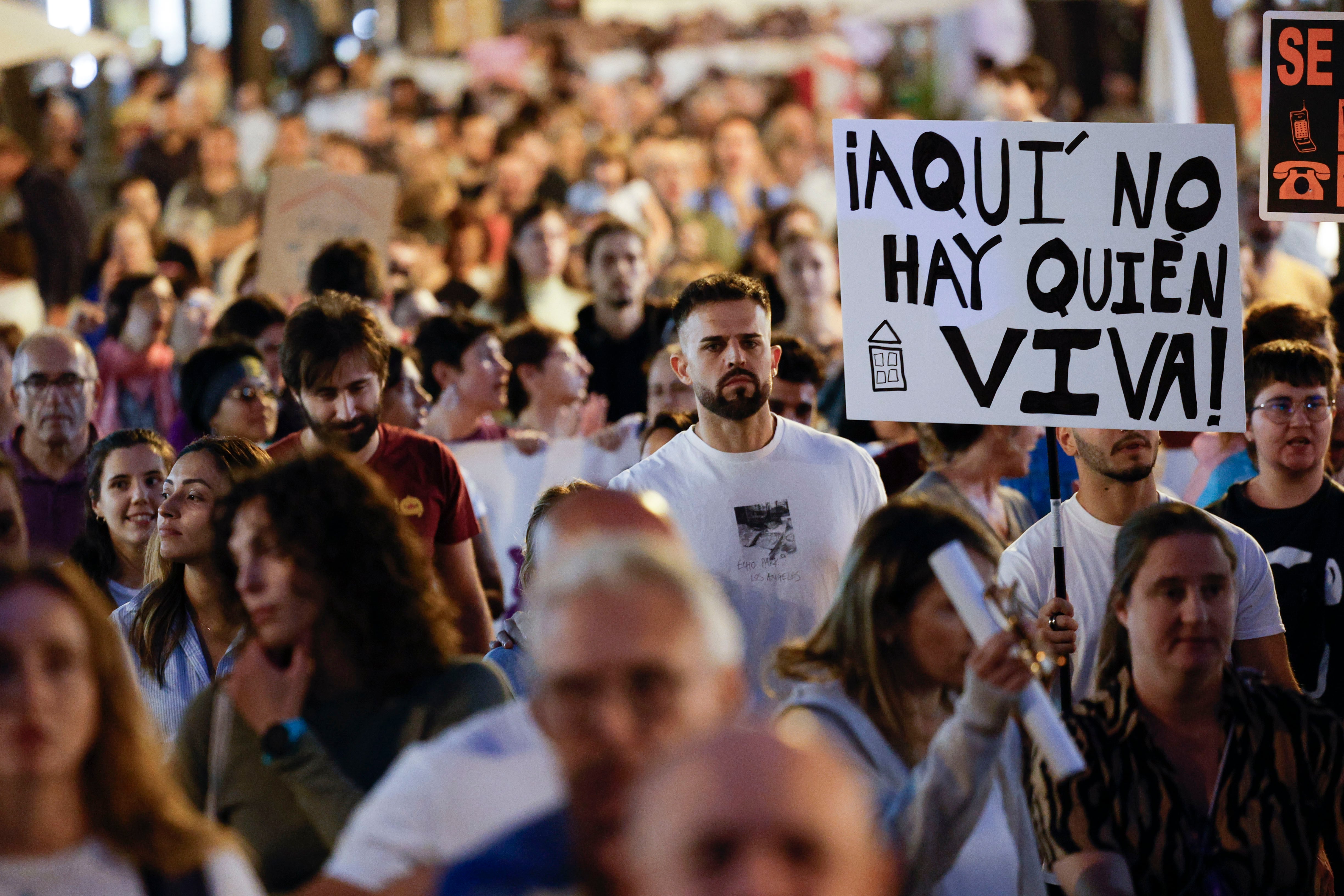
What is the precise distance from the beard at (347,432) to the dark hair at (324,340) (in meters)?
0.14

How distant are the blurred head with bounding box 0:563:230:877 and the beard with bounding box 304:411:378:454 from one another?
2.96 metres

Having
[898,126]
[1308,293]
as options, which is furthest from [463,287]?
[898,126]

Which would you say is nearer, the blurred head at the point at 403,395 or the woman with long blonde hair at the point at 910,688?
the woman with long blonde hair at the point at 910,688

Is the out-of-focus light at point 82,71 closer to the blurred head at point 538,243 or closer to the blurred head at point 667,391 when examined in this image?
the blurred head at point 538,243

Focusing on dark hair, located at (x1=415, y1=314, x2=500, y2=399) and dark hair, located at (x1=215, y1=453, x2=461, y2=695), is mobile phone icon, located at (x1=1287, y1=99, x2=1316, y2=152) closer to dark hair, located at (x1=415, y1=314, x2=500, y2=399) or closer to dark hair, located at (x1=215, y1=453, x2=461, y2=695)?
dark hair, located at (x1=415, y1=314, x2=500, y2=399)

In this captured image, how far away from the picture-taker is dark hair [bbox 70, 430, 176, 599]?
218 inches

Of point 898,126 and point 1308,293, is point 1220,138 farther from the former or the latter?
point 1308,293

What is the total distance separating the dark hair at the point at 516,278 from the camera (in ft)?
33.2

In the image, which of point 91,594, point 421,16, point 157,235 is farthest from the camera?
point 421,16

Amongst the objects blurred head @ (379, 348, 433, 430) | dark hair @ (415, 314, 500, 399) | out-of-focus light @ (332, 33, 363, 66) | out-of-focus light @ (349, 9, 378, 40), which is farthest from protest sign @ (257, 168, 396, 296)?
out-of-focus light @ (349, 9, 378, 40)

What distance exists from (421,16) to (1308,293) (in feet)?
73.8

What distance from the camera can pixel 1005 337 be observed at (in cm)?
524

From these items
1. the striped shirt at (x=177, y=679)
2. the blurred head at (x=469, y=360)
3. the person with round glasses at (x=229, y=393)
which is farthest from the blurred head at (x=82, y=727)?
the blurred head at (x=469, y=360)

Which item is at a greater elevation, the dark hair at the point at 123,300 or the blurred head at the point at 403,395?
the dark hair at the point at 123,300
